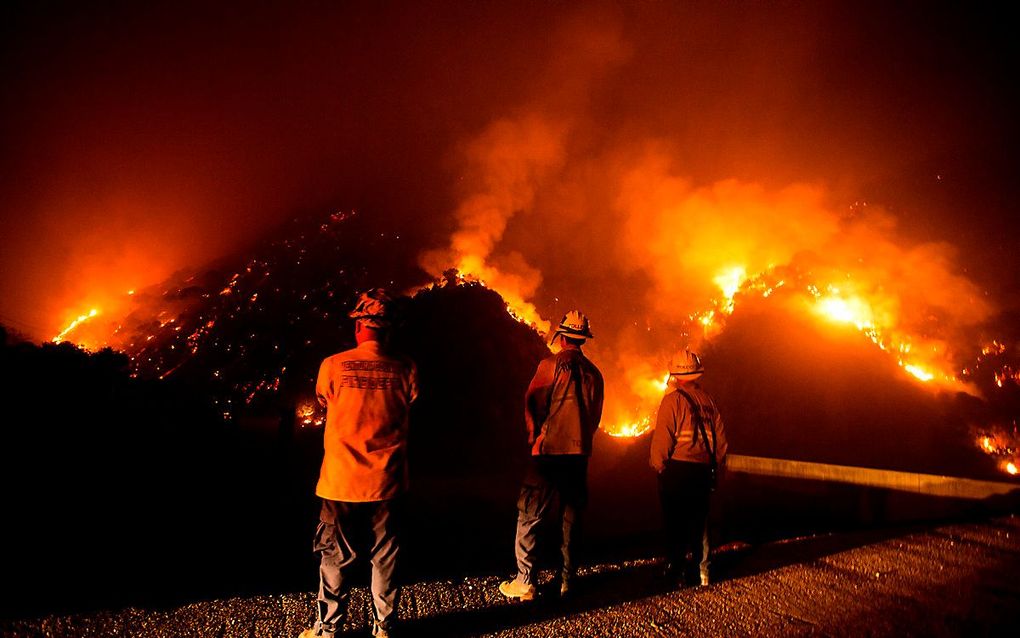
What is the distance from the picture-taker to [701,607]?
129 inches

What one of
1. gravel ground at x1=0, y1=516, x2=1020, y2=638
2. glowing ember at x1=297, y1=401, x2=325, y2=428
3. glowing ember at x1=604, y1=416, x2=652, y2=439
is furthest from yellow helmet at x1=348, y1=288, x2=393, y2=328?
glowing ember at x1=604, y1=416, x2=652, y2=439

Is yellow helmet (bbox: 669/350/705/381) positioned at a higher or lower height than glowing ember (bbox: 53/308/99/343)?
lower

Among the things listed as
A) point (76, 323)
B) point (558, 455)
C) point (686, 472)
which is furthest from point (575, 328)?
point (76, 323)

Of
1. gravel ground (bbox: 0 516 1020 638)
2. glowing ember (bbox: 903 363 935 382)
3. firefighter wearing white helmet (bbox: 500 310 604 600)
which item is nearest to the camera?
gravel ground (bbox: 0 516 1020 638)

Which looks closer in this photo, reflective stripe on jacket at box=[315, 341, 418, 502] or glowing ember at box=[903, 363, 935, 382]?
reflective stripe on jacket at box=[315, 341, 418, 502]

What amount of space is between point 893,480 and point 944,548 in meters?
6.60

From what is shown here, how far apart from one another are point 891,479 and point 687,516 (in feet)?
29.0

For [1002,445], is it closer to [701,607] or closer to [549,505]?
[701,607]

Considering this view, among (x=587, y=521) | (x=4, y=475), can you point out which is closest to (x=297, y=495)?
(x=4, y=475)

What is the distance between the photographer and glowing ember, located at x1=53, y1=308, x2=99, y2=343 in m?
25.8

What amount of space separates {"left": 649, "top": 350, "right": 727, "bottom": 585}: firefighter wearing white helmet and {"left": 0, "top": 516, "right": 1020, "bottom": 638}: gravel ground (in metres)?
0.26

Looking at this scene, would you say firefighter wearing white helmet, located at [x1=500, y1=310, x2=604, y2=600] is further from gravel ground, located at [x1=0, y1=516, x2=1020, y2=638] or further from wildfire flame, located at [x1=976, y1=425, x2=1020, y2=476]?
wildfire flame, located at [x1=976, y1=425, x2=1020, y2=476]

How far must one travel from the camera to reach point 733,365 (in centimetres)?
2175

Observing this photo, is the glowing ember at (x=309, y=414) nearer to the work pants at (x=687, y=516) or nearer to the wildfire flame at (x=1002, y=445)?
the work pants at (x=687, y=516)
